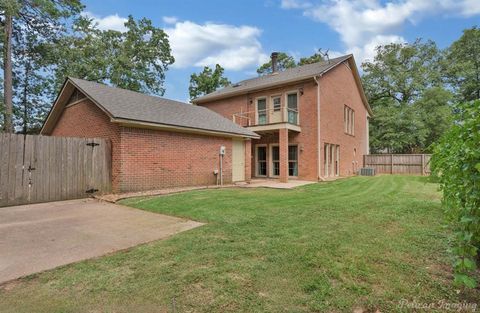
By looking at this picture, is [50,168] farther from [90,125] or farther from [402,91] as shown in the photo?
[402,91]

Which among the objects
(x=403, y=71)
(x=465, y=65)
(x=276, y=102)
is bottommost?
(x=276, y=102)

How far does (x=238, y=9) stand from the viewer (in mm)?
14203

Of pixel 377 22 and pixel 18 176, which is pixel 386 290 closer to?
pixel 18 176

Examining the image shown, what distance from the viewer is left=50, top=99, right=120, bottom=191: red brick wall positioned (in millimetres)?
9484

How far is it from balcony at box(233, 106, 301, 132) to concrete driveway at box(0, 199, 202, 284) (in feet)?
32.4

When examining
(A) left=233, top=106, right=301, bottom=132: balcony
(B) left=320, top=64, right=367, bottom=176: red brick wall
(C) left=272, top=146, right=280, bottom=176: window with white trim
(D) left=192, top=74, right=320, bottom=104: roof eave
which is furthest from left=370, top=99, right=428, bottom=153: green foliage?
(D) left=192, top=74, right=320, bottom=104: roof eave

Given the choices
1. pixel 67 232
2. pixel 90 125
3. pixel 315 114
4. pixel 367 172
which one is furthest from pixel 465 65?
pixel 67 232

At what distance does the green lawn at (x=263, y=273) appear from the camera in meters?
2.62

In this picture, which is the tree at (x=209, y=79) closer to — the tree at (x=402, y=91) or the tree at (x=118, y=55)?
the tree at (x=118, y=55)

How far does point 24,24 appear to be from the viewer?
57.2ft

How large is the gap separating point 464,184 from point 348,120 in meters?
19.0

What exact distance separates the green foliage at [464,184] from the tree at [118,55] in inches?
869

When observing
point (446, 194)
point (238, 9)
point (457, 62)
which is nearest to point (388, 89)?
A: point (457, 62)

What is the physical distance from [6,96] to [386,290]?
20.7 meters
